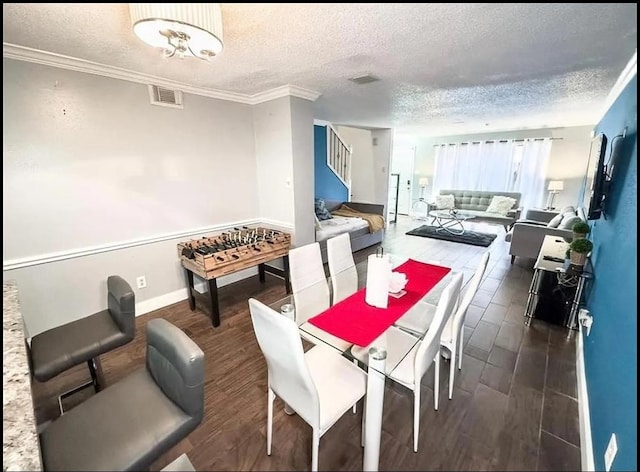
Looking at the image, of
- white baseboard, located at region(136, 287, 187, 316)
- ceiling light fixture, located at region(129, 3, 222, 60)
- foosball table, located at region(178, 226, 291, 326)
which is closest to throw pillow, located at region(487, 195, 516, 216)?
foosball table, located at region(178, 226, 291, 326)

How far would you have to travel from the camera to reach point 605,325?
5.32 ft

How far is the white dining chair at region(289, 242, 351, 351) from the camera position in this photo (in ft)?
6.21

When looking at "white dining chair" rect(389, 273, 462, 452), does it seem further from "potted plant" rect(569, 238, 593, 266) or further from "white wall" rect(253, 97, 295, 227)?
"white wall" rect(253, 97, 295, 227)

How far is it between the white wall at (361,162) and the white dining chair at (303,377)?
563cm

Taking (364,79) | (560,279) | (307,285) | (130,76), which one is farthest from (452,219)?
(130,76)

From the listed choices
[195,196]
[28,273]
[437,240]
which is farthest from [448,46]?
[437,240]

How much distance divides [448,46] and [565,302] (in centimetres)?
253

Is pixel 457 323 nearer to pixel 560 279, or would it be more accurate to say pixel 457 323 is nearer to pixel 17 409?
pixel 560 279

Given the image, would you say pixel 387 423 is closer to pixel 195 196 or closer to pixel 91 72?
pixel 195 196

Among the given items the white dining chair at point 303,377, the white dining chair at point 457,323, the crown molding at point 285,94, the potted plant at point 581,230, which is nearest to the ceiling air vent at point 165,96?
the crown molding at point 285,94

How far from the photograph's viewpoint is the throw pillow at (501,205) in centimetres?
638

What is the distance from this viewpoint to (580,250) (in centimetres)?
237

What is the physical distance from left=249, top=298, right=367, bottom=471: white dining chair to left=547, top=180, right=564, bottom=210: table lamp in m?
6.91

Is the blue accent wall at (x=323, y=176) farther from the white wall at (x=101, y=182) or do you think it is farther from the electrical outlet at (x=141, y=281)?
the electrical outlet at (x=141, y=281)
